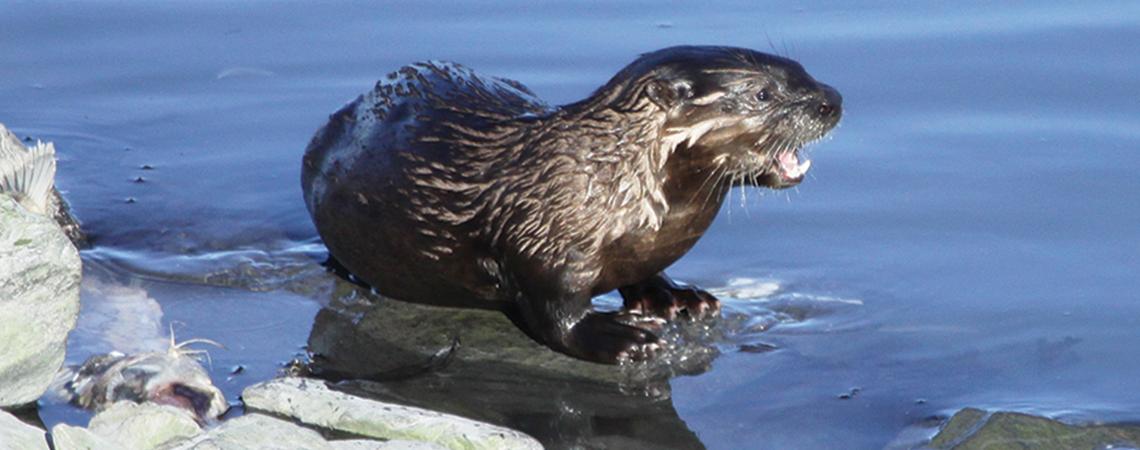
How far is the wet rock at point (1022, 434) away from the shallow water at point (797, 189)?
14 cm

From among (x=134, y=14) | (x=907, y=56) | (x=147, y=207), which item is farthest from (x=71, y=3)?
(x=907, y=56)

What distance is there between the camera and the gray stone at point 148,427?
4812mm

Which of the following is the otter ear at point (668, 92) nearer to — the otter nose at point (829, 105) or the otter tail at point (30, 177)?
the otter nose at point (829, 105)

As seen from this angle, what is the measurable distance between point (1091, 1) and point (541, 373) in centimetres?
481

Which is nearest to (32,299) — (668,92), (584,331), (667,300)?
(584,331)

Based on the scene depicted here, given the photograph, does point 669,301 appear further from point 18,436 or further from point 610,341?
point 18,436

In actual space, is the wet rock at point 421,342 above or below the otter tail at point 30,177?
below

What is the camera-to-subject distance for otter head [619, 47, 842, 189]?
6.09 m

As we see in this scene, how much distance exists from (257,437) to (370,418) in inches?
19.1

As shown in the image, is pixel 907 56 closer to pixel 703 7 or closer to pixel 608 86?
pixel 703 7

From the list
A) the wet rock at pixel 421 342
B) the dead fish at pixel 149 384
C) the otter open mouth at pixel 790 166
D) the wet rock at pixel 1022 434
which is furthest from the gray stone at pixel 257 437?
the otter open mouth at pixel 790 166

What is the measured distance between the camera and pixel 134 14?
10039mm

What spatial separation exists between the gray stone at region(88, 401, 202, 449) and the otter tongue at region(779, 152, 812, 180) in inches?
89.5

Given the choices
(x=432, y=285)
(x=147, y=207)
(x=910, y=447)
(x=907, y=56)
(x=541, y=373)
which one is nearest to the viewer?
(x=910, y=447)
